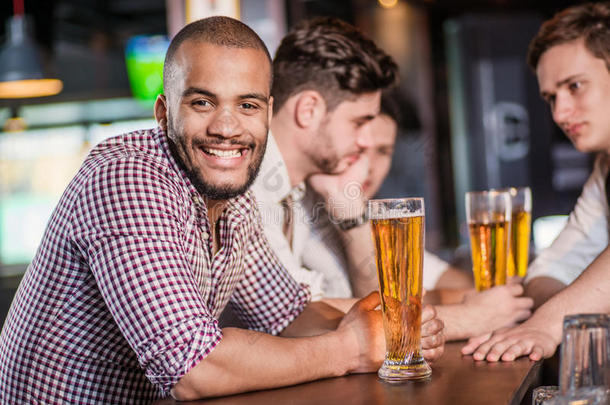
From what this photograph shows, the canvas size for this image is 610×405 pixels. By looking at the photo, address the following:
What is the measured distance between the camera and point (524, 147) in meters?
6.04

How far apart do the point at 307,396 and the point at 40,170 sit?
5.71 metres

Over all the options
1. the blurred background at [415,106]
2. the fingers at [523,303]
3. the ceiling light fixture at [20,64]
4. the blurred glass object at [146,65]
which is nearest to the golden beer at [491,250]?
the fingers at [523,303]

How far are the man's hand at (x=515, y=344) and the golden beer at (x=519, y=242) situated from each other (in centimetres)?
43

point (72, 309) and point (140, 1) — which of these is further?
point (140, 1)

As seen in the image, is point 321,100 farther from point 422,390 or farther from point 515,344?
point 422,390

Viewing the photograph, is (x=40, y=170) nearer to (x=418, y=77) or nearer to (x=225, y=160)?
(x=418, y=77)

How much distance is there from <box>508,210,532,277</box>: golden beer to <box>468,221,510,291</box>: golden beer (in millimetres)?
72

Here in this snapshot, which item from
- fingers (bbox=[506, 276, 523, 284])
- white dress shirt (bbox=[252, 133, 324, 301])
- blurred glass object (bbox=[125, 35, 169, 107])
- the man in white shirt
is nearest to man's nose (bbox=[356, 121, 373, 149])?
the man in white shirt

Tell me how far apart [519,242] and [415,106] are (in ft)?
13.1

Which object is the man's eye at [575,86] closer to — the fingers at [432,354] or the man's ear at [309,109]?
the man's ear at [309,109]

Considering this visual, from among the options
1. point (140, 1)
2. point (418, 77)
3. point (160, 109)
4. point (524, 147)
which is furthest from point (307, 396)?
point (140, 1)

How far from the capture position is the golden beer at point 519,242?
1.70m

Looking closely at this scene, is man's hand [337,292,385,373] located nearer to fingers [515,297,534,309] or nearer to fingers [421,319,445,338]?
fingers [421,319,445,338]

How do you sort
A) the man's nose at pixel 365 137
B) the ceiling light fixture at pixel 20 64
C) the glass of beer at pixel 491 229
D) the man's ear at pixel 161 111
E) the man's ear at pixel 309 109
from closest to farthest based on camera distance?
the man's ear at pixel 161 111, the glass of beer at pixel 491 229, the man's ear at pixel 309 109, the man's nose at pixel 365 137, the ceiling light fixture at pixel 20 64
